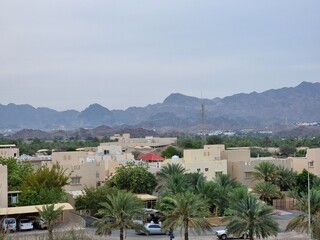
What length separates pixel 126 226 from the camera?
26.8m

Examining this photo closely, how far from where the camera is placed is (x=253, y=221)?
26.5m

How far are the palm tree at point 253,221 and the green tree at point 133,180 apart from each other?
1673cm

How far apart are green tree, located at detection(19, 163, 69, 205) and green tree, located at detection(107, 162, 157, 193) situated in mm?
4488

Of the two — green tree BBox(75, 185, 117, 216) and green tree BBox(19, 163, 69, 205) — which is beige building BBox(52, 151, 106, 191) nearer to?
green tree BBox(19, 163, 69, 205)

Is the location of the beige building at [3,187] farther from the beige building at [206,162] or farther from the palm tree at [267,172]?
the palm tree at [267,172]

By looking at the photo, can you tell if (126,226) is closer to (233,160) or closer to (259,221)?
(259,221)

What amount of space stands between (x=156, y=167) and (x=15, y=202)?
16931 mm

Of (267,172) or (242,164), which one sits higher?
(242,164)

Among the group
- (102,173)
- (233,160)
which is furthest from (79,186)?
(233,160)

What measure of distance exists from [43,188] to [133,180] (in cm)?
836

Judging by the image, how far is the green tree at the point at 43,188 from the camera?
35.3m

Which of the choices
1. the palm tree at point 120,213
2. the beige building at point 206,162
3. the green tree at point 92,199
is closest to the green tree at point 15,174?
the green tree at point 92,199

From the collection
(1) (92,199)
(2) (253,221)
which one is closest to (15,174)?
(1) (92,199)

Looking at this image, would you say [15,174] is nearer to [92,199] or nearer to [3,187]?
[3,187]
